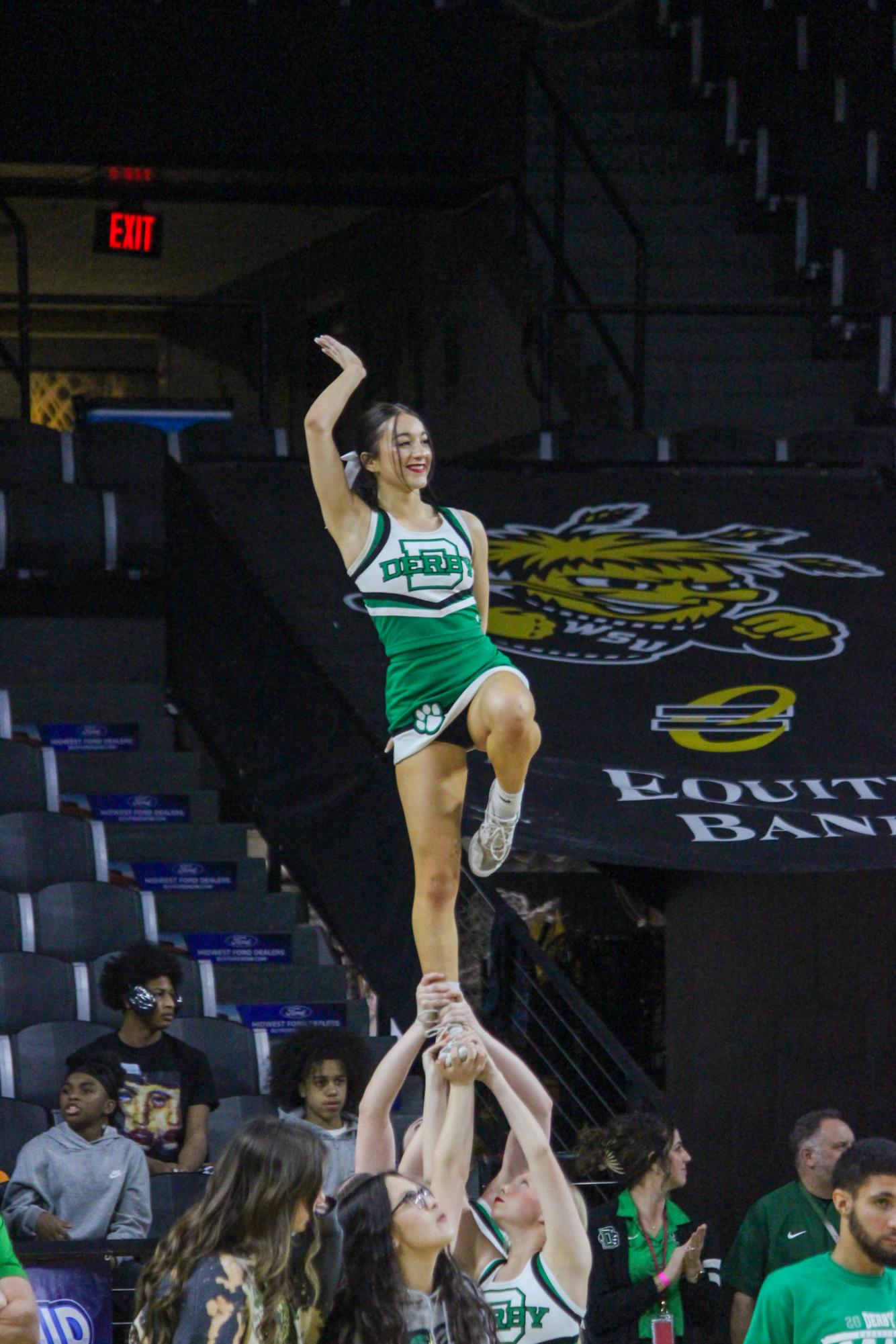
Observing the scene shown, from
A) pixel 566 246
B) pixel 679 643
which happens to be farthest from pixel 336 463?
pixel 566 246

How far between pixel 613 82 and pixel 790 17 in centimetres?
112

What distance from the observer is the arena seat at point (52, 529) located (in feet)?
32.1

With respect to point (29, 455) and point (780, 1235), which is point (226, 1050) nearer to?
point (780, 1235)

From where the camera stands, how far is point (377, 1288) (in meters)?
3.32

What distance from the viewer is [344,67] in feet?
39.7

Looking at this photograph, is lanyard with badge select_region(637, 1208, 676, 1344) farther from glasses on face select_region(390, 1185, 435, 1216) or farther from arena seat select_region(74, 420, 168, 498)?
arena seat select_region(74, 420, 168, 498)

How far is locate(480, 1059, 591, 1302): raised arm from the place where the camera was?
12.1 feet

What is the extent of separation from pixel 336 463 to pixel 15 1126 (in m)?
2.87

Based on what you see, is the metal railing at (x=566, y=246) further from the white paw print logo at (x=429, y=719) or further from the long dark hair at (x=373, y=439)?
the white paw print logo at (x=429, y=719)

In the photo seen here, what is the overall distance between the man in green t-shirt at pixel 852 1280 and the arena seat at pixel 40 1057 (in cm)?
346

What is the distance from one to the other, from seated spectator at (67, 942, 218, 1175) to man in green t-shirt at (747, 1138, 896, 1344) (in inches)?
116

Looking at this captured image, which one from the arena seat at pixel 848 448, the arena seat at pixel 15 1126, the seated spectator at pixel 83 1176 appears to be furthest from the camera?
the arena seat at pixel 848 448

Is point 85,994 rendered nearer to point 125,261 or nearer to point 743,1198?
point 743,1198

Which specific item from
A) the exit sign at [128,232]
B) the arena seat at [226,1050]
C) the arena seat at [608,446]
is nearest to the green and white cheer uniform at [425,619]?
the arena seat at [226,1050]
